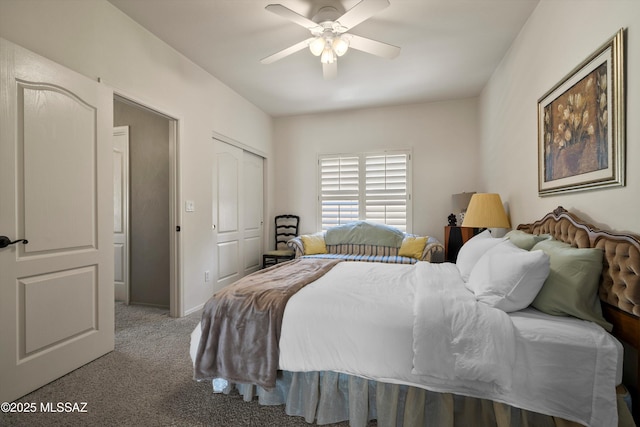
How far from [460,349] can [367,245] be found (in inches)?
114

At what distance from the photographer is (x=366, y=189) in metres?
4.66

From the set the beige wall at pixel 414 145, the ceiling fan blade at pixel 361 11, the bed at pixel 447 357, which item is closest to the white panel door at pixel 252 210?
the beige wall at pixel 414 145

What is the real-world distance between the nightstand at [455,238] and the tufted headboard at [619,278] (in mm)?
1898

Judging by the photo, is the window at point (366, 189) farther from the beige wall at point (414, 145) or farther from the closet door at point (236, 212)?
the closet door at point (236, 212)

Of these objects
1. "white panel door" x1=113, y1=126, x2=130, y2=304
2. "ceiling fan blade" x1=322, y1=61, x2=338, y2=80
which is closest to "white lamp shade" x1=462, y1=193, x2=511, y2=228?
"ceiling fan blade" x1=322, y1=61, x2=338, y2=80

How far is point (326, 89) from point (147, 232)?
9.84 ft

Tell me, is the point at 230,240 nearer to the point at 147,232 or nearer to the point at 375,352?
the point at 147,232

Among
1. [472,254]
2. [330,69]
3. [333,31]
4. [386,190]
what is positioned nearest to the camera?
[472,254]

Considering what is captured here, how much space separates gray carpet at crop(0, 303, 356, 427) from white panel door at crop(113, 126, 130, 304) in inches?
58.6

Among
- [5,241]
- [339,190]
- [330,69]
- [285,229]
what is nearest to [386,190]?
[339,190]

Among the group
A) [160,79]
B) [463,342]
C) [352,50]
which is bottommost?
[463,342]

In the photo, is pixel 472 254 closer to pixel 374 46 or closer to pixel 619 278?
pixel 619 278

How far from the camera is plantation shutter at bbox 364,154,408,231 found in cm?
451

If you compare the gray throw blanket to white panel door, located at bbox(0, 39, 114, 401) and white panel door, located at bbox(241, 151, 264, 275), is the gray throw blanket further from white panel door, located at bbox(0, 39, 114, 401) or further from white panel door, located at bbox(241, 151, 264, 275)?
white panel door, located at bbox(241, 151, 264, 275)
